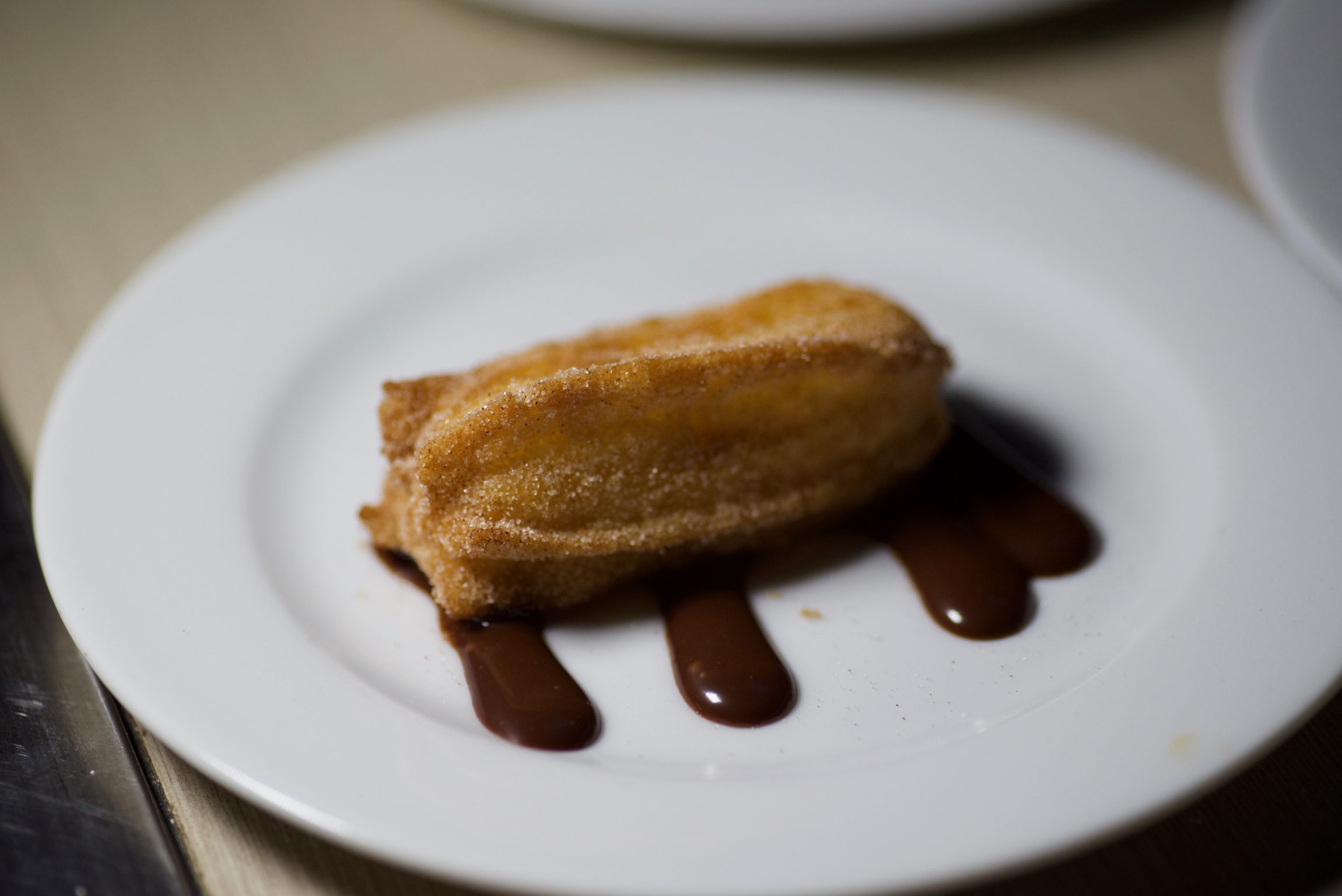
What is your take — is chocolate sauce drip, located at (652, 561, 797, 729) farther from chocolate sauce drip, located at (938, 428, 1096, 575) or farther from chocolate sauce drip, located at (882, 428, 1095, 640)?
chocolate sauce drip, located at (938, 428, 1096, 575)

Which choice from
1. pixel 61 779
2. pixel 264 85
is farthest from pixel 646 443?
pixel 264 85

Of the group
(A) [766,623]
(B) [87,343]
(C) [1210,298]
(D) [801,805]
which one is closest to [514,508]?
(A) [766,623]

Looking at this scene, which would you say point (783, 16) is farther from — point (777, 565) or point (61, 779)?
point (61, 779)

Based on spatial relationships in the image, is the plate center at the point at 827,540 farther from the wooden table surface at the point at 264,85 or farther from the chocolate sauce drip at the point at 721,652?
the wooden table surface at the point at 264,85

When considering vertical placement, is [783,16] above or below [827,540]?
above

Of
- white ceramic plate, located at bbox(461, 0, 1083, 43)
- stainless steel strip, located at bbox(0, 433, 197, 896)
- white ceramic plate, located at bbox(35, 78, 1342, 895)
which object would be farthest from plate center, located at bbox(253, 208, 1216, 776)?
white ceramic plate, located at bbox(461, 0, 1083, 43)

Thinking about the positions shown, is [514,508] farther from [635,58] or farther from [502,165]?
[635,58]
